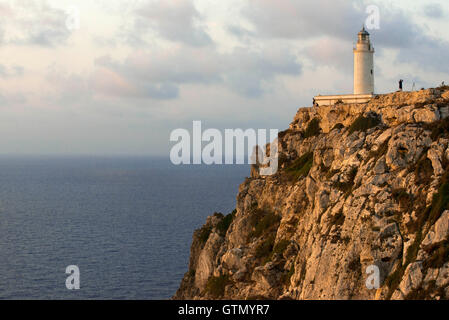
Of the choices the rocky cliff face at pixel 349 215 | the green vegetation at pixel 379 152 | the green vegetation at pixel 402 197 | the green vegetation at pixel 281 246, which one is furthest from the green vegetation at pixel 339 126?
the green vegetation at pixel 402 197

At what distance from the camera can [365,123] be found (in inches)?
2239

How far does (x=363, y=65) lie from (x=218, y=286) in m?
34.2

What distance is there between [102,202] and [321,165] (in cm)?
13905

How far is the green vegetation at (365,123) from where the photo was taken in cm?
5656

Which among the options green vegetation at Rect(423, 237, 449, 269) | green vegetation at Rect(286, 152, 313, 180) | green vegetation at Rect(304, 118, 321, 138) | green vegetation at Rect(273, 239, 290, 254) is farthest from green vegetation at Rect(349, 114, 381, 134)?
green vegetation at Rect(423, 237, 449, 269)

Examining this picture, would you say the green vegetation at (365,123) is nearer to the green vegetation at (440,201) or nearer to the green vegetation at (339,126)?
the green vegetation at (339,126)

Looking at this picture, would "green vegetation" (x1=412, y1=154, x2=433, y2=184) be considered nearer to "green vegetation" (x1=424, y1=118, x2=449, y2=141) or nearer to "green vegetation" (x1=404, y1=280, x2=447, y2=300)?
"green vegetation" (x1=424, y1=118, x2=449, y2=141)

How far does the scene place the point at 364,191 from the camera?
153ft

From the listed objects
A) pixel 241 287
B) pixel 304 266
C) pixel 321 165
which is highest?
pixel 321 165

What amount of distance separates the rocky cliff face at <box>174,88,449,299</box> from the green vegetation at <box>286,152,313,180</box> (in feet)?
0.57

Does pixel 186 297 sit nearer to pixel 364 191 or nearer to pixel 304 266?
pixel 304 266

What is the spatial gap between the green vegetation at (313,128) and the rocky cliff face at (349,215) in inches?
5.1

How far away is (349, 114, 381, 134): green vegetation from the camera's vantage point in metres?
56.6
